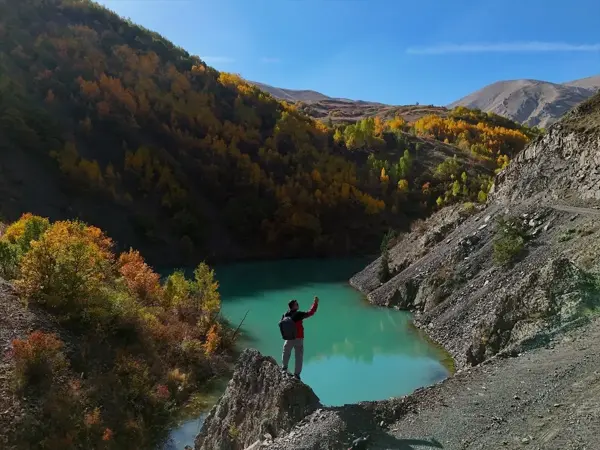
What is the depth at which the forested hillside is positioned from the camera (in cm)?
6238

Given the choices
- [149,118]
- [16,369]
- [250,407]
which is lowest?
[250,407]

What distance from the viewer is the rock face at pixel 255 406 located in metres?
11.6

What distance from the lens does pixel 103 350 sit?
21.8 m

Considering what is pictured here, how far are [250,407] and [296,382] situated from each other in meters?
1.79

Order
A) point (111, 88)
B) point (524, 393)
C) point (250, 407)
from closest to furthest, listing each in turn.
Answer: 1. point (524, 393)
2. point (250, 407)
3. point (111, 88)

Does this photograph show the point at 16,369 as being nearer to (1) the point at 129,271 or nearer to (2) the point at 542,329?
(1) the point at 129,271

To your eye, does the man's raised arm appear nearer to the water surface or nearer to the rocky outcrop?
the water surface

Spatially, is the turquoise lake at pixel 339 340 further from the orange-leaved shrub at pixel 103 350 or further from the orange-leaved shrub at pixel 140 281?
the orange-leaved shrub at pixel 140 281

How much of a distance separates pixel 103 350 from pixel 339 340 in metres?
13.8

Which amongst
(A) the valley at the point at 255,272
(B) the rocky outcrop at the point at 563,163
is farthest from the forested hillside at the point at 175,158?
(B) the rocky outcrop at the point at 563,163

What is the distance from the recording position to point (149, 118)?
78438 mm

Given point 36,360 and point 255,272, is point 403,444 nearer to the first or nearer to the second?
point 36,360

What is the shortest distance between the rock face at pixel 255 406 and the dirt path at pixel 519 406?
2234 mm

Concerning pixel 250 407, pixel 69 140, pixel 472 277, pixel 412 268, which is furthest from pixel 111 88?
pixel 250 407
